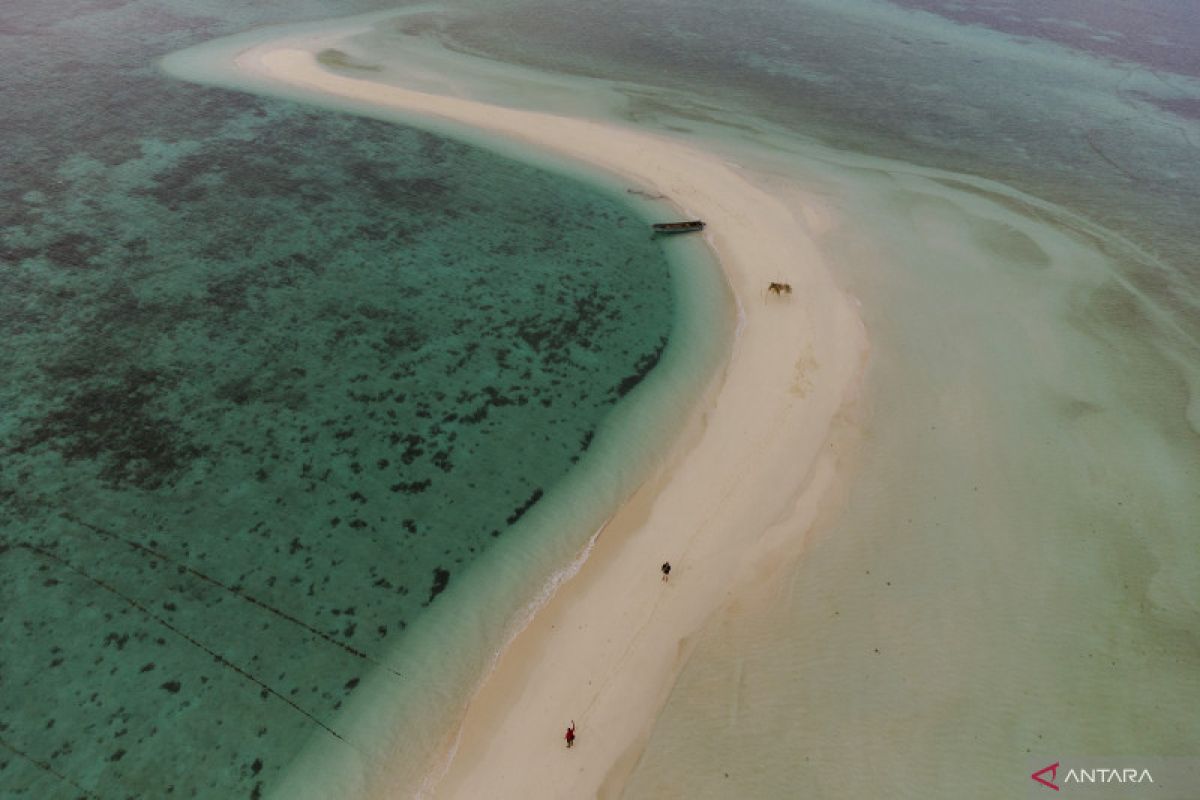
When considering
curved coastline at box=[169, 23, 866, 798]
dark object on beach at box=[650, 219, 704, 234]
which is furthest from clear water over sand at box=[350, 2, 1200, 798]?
dark object on beach at box=[650, 219, 704, 234]

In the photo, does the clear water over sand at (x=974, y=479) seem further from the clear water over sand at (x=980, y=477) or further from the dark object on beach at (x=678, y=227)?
the dark object on beach at (x=678, y=227)

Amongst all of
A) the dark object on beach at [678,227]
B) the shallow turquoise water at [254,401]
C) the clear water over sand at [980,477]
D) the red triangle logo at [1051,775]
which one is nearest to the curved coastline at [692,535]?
the clear water over sand at [980,477]

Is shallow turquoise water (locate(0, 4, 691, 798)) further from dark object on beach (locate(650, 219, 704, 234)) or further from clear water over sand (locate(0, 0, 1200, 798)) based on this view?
dark object on beach (locate(650, 219, 704, 234))

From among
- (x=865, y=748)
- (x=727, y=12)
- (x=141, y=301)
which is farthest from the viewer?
(x=727, y=12)

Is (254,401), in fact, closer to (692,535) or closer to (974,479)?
(692,535)

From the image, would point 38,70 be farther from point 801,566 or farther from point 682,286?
point 801,566

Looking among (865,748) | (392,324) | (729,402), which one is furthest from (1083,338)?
(392,324)

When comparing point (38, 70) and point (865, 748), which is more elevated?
point (38, 70)

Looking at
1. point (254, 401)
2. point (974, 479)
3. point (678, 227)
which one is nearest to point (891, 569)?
point (974, 479)
